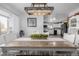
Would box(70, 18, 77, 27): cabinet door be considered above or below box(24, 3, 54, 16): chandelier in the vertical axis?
below

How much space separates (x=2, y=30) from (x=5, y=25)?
0.27ft

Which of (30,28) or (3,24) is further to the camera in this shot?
(30,28)

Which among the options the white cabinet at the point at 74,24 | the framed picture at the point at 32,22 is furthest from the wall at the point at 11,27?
the white cabinet at the point at 74,24

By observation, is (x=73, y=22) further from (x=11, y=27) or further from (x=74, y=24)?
(x=11, y=27)

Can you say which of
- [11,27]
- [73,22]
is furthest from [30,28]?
[73,22]

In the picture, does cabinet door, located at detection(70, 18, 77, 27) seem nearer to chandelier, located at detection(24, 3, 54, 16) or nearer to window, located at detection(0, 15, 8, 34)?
chandelier, located at detection(24, 3, 54, 16)

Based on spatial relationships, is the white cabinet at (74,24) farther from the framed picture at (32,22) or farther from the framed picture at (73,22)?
the framed picture at (32,22)

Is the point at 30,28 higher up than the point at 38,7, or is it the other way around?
the point at 38,7

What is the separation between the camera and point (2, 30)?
1.62m

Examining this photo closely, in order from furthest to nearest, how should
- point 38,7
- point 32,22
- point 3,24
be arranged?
point 38,7
point 32,22
point 3,24

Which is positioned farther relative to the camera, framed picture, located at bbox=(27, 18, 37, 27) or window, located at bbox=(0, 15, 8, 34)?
framed picture, located at bbox=(27, 18, 37, 27)

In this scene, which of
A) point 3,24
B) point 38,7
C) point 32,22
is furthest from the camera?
point 38,7

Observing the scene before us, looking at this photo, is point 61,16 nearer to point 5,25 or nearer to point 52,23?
point 52,23

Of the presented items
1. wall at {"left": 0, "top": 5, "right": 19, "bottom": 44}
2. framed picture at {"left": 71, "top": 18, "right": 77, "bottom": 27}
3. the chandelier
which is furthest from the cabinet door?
wall at {"left": 0, "top": 5, "right": 19, "bottom": 44}
